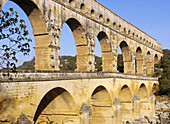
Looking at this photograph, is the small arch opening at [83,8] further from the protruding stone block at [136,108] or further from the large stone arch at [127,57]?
the protruding stone block at [136,108]

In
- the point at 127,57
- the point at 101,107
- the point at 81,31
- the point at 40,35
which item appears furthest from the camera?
the point at 127,57

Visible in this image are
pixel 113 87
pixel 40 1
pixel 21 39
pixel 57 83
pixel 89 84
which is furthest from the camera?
pixel 113 87

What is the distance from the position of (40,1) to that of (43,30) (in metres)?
2.14

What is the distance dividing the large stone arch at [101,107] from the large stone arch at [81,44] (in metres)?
3.21

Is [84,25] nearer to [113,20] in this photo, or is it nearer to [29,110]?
[113,20]

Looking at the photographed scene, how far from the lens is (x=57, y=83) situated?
15.9 meters

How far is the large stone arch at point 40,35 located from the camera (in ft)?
57.1

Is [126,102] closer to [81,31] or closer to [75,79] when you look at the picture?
[81,31]

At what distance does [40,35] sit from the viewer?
18.2 m

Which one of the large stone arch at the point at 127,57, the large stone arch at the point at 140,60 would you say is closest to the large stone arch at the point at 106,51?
the large stone arch at the point at 127,57

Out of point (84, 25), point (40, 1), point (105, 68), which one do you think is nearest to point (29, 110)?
point (40, 1)

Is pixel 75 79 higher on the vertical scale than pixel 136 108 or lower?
higher

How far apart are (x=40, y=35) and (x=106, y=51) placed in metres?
12.6

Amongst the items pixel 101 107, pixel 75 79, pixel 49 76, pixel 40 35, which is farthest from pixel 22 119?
pixel 101 107
